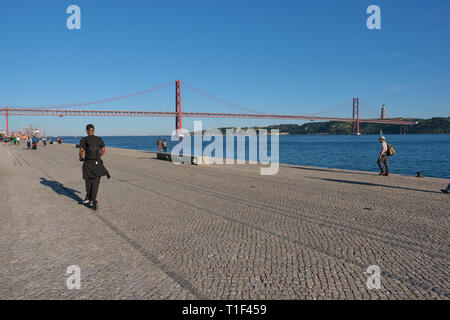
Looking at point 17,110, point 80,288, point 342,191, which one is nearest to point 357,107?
point 17,110

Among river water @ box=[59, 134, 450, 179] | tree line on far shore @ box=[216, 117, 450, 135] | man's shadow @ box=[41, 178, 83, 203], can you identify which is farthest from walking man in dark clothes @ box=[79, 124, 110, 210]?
tree line on far shore @ box=[216, 117, 450, 135]

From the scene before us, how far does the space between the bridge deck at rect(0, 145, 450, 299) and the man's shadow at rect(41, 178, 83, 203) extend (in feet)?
0.26

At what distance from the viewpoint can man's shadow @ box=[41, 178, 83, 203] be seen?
311 inches

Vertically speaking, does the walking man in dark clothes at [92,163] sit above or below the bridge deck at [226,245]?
above

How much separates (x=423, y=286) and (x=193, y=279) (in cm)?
226

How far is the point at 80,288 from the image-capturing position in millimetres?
3146

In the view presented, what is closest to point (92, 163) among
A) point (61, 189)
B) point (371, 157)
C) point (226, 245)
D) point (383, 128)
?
point (61, 189)

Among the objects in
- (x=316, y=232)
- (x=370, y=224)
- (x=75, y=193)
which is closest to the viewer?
(x=316, y=232)

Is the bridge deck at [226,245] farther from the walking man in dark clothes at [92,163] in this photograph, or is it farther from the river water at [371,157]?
the river water at [371,157]

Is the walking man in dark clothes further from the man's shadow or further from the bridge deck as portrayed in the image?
the man's shadow

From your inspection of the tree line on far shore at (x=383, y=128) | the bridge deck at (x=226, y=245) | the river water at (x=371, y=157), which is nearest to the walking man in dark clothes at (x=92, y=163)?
the bridge deck at (x=226, y=245)

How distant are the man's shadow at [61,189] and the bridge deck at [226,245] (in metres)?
0.08

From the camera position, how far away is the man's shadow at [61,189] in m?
7.89
